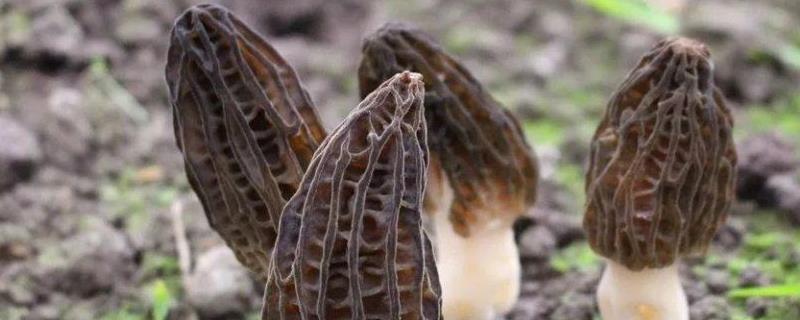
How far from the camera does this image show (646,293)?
11.5ft

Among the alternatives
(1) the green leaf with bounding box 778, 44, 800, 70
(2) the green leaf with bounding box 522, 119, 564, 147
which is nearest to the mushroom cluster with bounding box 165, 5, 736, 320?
(2) the green leaf with bounding box 522, 119, 564, 147

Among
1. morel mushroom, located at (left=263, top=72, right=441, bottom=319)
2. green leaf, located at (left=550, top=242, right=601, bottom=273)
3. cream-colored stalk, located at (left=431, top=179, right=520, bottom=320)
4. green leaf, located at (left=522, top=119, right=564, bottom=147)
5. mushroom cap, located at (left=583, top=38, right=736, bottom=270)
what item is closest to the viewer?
morel mushroom, located at (left=263, top=72, right=441, bottom=319)

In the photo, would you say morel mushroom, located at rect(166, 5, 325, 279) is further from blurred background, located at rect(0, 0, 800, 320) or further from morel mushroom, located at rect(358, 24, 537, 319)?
blurred background, located at rect(0, 0, 800, 320)

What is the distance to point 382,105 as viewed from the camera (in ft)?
8.61

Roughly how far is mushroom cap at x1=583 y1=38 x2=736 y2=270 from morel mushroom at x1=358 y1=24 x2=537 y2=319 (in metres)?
0.34

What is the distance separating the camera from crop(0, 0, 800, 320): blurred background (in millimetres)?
4172

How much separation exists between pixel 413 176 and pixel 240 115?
2.04 feet

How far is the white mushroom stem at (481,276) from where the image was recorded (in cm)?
380

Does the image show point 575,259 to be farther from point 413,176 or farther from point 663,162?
point 413,176

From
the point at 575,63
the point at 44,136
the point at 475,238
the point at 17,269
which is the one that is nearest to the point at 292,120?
the point at 475,238

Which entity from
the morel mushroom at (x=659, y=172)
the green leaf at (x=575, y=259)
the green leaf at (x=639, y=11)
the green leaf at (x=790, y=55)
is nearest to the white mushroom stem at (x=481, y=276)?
the morel mushroom at (x=659, y=172)

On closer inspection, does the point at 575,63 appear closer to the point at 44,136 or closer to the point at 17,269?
the point at 44,136

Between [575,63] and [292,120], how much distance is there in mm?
3665

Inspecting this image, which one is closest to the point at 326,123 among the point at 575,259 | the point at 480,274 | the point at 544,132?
the point at 544,132
